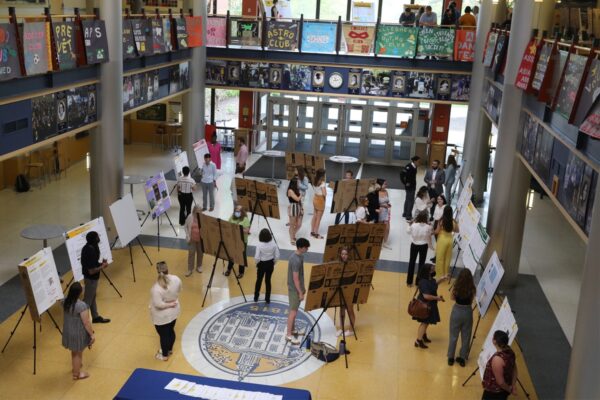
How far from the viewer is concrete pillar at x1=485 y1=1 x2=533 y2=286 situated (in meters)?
13.0

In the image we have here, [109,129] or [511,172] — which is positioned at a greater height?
[109,129]

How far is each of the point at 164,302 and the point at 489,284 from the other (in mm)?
5106

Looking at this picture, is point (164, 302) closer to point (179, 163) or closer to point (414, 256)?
point (414, 256)

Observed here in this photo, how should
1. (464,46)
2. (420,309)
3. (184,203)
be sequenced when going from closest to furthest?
(420,309), (184,203), (464,46)

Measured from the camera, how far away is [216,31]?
73.1 feet

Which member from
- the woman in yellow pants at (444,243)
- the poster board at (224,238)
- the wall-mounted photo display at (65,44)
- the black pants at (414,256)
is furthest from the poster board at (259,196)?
the wall-mounted photo display at (65,44)

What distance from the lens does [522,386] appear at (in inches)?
386

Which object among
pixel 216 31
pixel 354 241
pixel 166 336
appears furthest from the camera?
pixel 216 31

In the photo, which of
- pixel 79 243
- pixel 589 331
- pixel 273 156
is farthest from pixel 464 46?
pixel 589 331

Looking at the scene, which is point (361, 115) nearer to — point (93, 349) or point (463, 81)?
point (463, 81)

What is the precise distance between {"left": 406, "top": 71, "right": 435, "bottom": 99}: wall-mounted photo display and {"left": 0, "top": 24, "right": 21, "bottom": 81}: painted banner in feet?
46.8

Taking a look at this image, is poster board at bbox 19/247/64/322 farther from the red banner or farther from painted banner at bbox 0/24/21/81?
the red banner

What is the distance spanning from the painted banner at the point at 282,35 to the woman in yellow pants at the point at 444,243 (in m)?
10.9

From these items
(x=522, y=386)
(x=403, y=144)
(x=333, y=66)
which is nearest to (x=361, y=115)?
(x=403, y=144)
